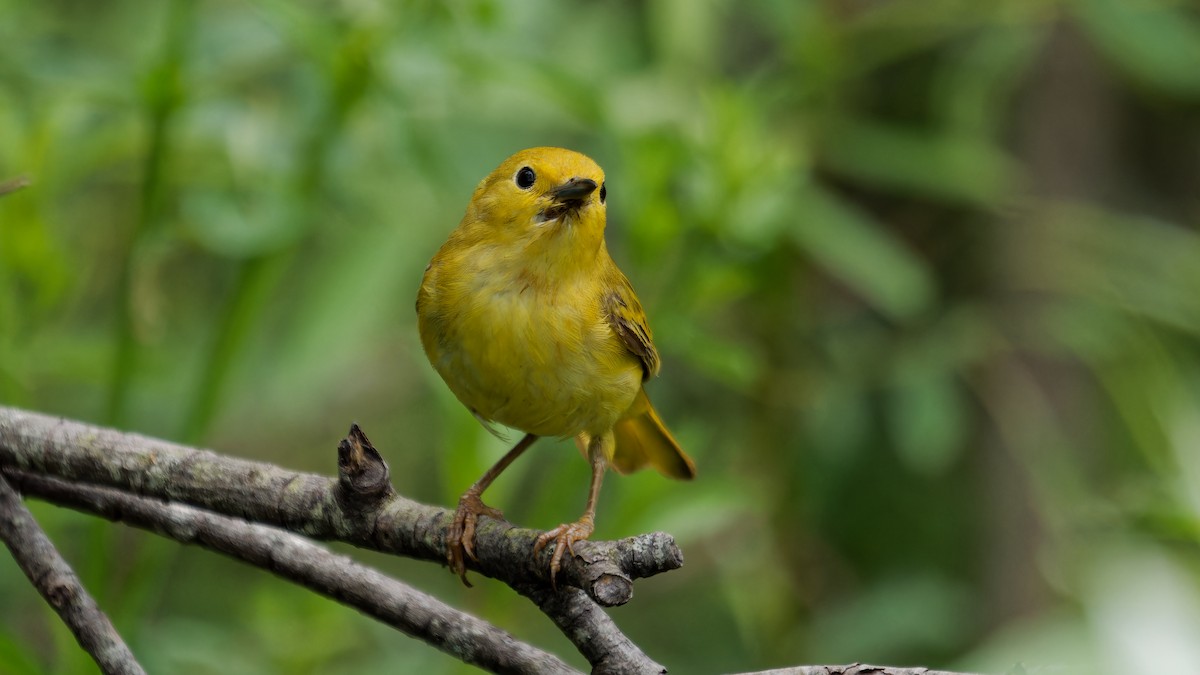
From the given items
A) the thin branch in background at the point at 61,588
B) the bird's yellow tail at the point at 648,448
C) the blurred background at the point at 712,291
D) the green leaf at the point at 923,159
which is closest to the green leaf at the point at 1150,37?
the blurred background at the point at 712,291

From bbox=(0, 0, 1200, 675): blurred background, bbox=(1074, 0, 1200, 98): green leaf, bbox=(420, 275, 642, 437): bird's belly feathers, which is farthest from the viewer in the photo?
bbox=(1074, 0, 1200, 98): green leaf

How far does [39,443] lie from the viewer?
1.93 metres

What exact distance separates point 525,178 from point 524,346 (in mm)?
404

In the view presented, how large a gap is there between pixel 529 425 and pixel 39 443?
961 mm

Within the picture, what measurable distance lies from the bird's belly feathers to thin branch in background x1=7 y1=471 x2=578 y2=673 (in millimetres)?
586

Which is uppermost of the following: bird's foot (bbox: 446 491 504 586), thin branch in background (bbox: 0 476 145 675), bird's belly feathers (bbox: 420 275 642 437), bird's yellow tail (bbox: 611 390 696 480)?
bird's yellow tail (bbox: 611 390 696 480)

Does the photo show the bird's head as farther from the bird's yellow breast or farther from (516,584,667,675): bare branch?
(516,584,667,675): bare branch

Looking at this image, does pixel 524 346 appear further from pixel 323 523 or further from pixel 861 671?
pixel 861 671

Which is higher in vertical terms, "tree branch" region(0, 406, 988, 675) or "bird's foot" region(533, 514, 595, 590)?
"bird's foot" region(533, 514, 595, 590)

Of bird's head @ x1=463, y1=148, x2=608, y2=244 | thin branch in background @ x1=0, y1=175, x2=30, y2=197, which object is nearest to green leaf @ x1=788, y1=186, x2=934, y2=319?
bird's head @ x1=463, y1=148, x2=608, y2=244

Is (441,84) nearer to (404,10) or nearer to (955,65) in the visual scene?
(404,10)

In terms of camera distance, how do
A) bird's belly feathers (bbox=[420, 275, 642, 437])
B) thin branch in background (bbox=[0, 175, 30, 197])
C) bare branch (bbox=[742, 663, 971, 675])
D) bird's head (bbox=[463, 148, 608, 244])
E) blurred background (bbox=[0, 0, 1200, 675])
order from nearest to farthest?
bare branch (bbox=[742, 663, 971, 675])
thin branch in background (bbox=[0, 175, 30, 197])
bird's belly feathers (bbox=[420, 275, 642, 437])
bird's head (bbox=[463, 148, 608, 244])
blurred background (bbox=[0, 0, 1200, 675])

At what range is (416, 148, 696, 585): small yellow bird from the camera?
98.7 inches

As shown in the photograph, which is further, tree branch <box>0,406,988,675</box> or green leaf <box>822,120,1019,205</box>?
green leaf <box>822,120,1019,205</box>
